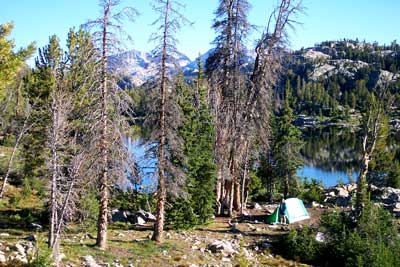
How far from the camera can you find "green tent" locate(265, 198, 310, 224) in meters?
24.4

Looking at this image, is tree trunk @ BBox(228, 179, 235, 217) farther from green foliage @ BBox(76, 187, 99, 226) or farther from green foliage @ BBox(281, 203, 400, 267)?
green foliage @ BBox(76, 187, 99, 226)

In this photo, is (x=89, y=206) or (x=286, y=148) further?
(x=286, y=148)

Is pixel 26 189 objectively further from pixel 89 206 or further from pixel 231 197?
pixel 231 197

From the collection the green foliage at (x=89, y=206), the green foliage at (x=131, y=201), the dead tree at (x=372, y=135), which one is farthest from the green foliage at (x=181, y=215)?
the dead tree at (x=372, y=135)

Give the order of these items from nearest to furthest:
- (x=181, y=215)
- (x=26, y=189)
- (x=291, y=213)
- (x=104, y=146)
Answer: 1. (x=104, y=146)
2. (x=181, y=215)
3. (x=291, y=213)
4. (x=26, y=189)

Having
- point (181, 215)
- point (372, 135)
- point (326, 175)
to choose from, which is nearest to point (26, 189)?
point (181, 215)

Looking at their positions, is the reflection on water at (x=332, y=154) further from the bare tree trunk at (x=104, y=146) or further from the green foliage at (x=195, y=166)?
the bare tree trunk at (x=104, y=146)

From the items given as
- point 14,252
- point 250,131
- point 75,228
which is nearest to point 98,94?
point 14,252

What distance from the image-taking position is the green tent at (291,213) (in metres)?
24.4

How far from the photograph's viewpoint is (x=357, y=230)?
20.6 meters

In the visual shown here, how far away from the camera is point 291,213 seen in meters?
24.5

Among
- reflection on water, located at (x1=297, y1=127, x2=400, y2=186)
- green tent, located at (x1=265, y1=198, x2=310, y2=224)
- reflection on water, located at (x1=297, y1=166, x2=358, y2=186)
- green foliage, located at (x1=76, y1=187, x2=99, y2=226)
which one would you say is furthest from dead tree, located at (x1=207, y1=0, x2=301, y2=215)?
reflection on water, located at (x1=297, y1=166, x2=358, y2=186)

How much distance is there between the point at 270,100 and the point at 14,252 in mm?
15672

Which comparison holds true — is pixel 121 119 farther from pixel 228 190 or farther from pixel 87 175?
pixel 228 190
